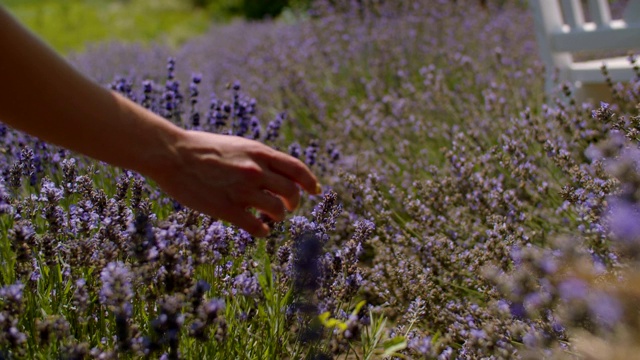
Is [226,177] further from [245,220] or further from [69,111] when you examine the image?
[69,111]

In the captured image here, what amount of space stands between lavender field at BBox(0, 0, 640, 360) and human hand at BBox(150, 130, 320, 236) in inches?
4.9

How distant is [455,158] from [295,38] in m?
3.71

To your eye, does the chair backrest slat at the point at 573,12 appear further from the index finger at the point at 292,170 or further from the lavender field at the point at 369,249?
the index finger at the point at 292,170

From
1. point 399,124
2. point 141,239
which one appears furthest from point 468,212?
point 141,239

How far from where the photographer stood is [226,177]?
135 cm

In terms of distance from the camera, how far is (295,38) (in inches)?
241

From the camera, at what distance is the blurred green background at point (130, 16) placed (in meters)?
11.5

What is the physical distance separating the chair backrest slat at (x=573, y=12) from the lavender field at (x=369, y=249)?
0.30m

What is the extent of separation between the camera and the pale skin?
1211 mm

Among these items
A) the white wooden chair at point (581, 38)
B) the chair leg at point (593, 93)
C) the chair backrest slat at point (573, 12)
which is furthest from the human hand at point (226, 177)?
the chair leg at point (593, 93)

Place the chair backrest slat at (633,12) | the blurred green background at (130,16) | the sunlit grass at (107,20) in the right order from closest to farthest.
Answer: the chair backrest slat at (633,12), the blurred green background at (130,16), the sunlit grass at (107,20)

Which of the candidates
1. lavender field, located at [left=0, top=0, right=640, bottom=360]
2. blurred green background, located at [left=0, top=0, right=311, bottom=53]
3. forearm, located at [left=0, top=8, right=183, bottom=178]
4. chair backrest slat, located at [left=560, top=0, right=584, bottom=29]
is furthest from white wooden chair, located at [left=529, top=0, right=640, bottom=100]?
blurred green background, located at [left=0, top=0, right=311, bottom=53]

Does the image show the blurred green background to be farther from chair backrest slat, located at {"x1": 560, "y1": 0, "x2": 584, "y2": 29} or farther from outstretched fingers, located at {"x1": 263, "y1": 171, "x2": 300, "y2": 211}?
outstretched fingers, located at {"x1": 263, "y1": 171, "x2": 300, "y2": 211}

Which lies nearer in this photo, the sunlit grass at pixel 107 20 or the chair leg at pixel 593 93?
the chair leg at pixel 593 93
